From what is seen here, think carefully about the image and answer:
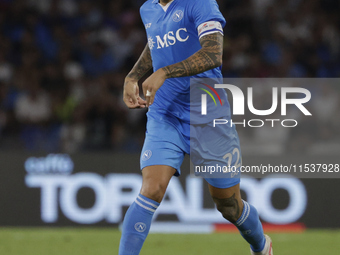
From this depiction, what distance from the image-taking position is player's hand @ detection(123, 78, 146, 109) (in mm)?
3531

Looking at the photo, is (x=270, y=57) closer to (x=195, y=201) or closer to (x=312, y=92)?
(x=312, y=92)

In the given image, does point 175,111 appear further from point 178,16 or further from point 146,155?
point 178,16

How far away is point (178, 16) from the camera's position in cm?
368

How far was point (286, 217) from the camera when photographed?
22.3ft

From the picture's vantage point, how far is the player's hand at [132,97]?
139 inches

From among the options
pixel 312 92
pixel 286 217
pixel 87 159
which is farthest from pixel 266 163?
pixel 87 159

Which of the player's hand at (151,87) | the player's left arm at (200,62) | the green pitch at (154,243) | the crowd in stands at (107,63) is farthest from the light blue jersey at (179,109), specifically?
the crowd in stands at (107,63)

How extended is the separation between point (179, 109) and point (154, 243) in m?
2.57

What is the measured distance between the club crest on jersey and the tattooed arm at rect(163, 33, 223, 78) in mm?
340

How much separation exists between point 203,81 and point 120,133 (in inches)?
157

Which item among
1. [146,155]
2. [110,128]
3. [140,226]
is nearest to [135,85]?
[146,155]

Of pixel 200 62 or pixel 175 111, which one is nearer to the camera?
pixel 200 62

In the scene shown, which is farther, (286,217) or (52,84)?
(52,84)

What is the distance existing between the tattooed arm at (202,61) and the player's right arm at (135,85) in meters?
0.30
